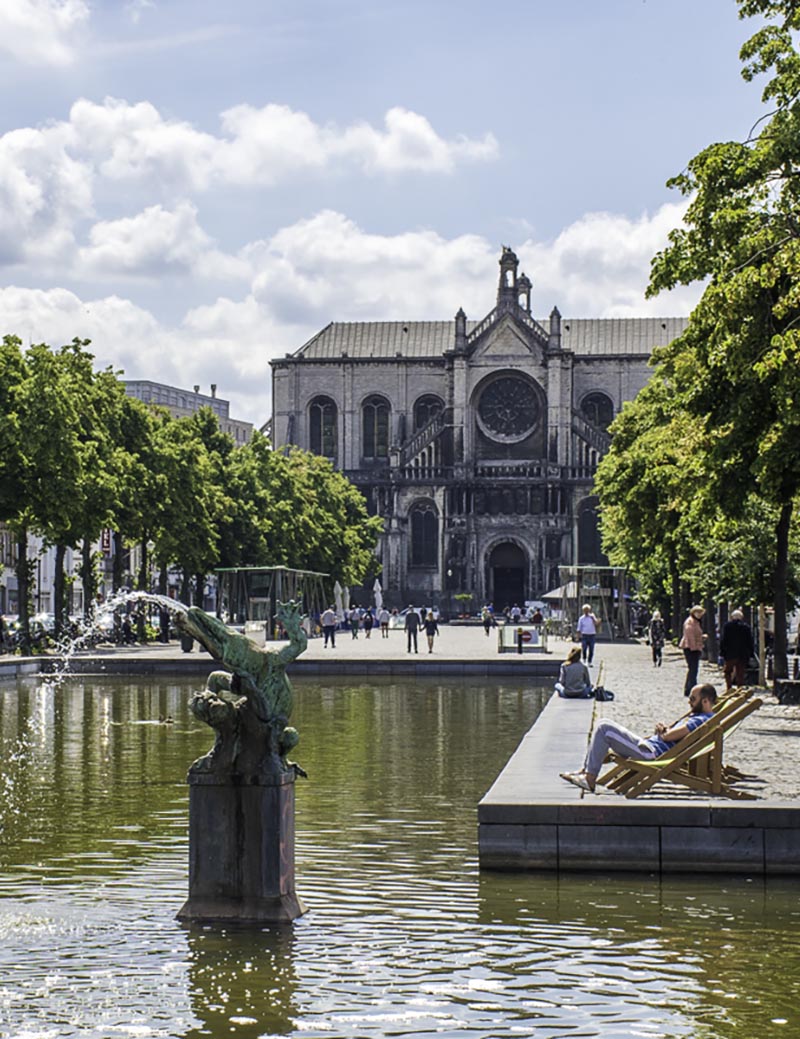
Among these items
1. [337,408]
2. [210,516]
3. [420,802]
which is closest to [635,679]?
[420,802]

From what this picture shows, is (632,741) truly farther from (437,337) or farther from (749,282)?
(437,337)

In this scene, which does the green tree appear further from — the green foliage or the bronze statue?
the green foliage

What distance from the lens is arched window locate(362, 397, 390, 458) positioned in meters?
144

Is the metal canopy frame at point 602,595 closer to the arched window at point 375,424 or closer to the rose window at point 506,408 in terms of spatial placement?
the rose window at point 506,408

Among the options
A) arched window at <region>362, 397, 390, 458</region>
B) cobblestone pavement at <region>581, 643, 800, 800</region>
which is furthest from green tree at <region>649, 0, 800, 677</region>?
arched window at <region>362, 397, 390, 458</region>

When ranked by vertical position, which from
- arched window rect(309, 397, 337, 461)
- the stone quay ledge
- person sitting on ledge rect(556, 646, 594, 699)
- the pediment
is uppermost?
the pediment

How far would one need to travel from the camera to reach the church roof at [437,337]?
142250 mm

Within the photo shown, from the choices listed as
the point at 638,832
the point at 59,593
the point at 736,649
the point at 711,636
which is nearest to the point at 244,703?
the point at 638,832

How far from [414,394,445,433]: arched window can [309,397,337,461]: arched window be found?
6499 mm

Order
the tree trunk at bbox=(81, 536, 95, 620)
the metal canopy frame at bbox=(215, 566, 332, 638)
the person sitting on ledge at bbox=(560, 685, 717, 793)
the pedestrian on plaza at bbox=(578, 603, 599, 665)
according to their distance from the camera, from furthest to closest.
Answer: the metal canopy frame at bbox=(215, 566, 332, 638), the tree trunk at bbox=(81, 536, 95, 620), the pedestrian on plaza at bbox=(578, 603, 599, 665), the person sitting on ledge at bbox=(560, 685, 717, 793)

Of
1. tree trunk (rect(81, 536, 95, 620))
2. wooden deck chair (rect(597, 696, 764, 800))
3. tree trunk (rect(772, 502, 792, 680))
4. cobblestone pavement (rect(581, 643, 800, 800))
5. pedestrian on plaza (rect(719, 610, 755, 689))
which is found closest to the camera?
wooden deck chair (rect(597, 696, 764, 800))

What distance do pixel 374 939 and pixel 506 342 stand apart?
12570cm

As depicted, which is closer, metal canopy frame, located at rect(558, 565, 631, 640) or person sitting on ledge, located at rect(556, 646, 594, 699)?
person sitting on ledge, located at rect(556, 646, 594, 699)

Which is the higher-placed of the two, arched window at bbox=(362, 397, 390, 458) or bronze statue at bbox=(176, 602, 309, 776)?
arched window at bbox=(362, 397, 390, 458)
